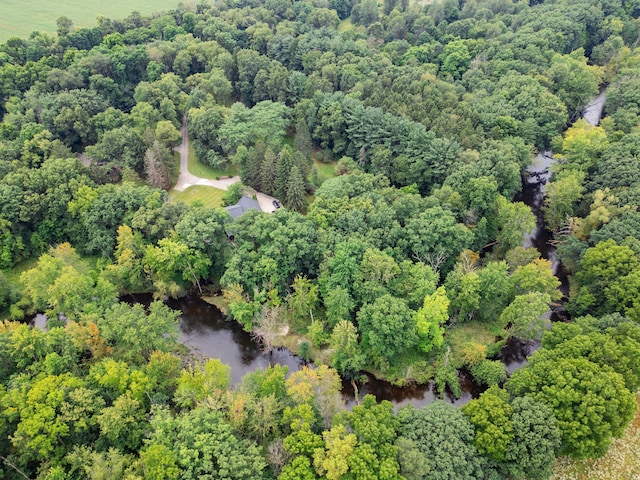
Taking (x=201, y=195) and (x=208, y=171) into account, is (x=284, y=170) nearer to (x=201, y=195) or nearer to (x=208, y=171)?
(x=201, y=195)

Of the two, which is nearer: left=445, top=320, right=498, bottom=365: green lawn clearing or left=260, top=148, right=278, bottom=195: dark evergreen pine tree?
left=445, top=320, right=498, bottom=365: green lawn clearing

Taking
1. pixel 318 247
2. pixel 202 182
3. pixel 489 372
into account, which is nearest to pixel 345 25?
pixel 202 182

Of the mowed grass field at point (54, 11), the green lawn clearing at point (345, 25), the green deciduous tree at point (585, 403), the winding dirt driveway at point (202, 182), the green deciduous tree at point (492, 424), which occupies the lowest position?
the winding dirt driveway at point (202, 182)

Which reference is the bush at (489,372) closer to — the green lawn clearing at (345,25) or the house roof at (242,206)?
the house roof at (242,206)

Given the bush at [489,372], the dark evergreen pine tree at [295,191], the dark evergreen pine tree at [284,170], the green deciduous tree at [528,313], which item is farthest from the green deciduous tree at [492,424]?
the dark evergreen pine tree at [284,170]

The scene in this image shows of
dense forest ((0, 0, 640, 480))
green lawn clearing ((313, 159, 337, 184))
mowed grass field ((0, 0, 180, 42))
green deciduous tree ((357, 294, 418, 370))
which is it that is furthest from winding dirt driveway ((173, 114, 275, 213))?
mowed grass field ((0, 0, 180, 42))

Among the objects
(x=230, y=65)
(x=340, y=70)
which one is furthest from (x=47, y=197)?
(x=340, y=70)

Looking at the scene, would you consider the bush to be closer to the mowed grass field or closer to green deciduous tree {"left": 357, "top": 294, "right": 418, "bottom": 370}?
green deciduous tree {"left": 357, "top": 294, "right": 418, "bottom": 370}
